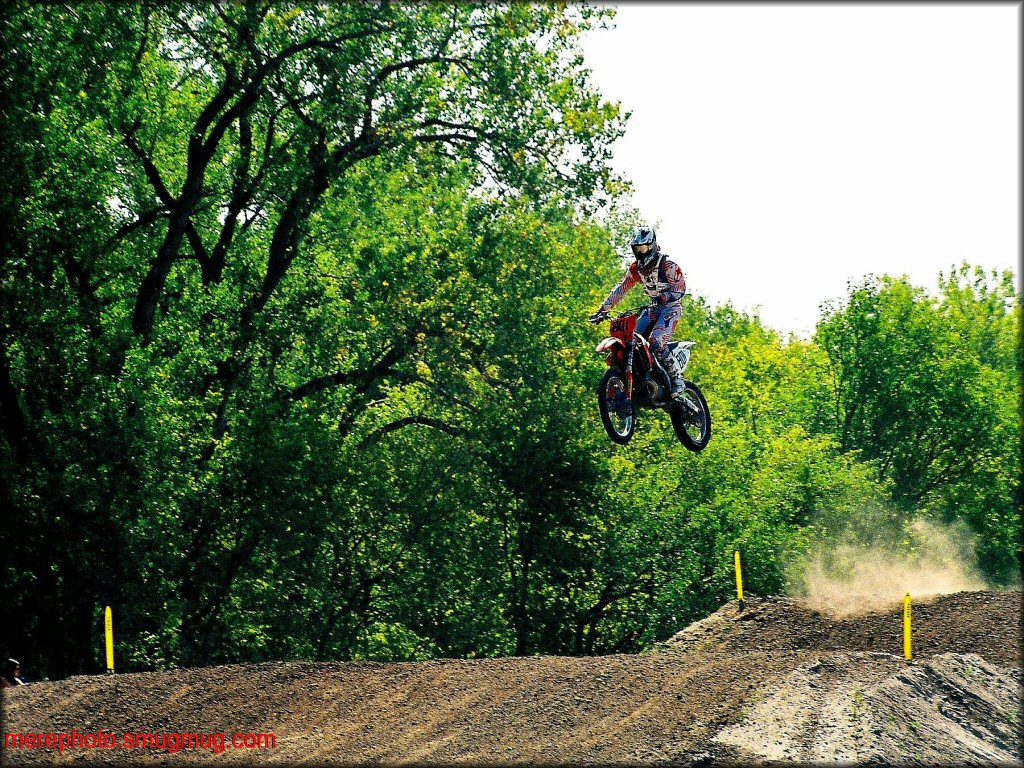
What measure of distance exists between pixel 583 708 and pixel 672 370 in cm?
420

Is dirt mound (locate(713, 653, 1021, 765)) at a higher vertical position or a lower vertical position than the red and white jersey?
lower

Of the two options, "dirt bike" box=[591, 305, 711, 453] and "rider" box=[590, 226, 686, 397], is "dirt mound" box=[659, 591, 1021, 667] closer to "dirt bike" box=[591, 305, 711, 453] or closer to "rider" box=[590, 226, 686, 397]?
"dirt bike" box=[591, 305, 711, 453]

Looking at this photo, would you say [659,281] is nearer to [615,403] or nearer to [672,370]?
[672,370]

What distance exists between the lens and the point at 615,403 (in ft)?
49.6

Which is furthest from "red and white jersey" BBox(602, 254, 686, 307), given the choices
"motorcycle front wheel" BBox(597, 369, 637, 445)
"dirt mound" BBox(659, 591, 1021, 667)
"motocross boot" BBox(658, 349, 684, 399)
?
"dirt mound" BBox(659, 591, 1021, 667)

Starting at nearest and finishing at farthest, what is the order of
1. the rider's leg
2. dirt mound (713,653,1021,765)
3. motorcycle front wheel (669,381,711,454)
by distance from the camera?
A: dirt mound (713,653,1021,765)
the rider's leg
motorcycle front wheel (669,381,711,454)

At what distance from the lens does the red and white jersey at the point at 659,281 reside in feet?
49.9

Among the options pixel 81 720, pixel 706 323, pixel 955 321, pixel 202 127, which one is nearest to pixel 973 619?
pixel 81 720

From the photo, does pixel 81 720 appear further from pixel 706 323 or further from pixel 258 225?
pixel 706 323

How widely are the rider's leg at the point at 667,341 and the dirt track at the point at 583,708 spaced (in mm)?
3611

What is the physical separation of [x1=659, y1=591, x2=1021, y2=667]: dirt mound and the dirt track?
0.10 m

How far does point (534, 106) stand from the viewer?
91.1 feet

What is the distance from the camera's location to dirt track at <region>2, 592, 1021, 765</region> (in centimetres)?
1317

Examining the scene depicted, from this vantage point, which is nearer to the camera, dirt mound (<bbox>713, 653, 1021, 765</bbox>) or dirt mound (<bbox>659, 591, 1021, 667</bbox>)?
dirt mound (<bbox>713, 653, 1021, 765</bbox>)
